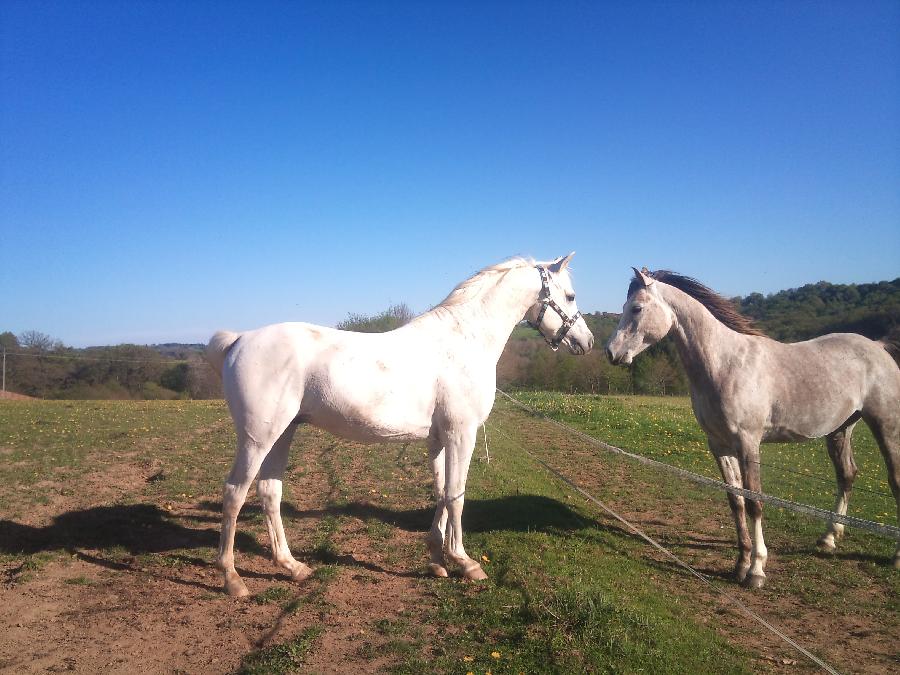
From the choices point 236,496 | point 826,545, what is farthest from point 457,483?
point 826,545

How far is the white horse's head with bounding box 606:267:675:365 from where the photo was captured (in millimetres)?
5457

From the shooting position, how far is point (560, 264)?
5.43 meters

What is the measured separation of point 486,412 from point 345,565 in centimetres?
204

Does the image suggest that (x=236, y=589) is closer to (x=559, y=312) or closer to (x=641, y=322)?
(x=559, y=312)

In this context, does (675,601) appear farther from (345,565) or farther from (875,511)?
(875,511)

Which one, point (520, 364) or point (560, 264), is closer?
point (560, 264)

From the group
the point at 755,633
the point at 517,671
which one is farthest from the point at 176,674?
the point at 755,633

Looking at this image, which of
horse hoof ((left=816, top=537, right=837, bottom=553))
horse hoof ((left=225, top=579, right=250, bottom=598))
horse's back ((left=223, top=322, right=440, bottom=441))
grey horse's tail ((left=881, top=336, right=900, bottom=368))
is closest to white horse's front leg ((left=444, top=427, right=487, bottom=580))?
horse's back ((left=223, top=322, right=440, bottom=441))

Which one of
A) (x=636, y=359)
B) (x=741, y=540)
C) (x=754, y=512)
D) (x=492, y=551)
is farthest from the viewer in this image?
(x=636, y=359)

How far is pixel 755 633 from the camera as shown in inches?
164

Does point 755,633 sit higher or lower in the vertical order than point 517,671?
lower

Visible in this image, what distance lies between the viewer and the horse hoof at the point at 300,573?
15.5ft

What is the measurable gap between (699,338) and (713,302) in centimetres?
60

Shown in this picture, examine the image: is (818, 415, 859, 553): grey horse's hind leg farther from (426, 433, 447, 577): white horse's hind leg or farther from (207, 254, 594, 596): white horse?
(426, 433, 447, 577): white horse's hind leg
